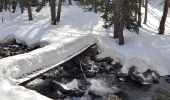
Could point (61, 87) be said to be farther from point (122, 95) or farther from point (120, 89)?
point (120, 89)

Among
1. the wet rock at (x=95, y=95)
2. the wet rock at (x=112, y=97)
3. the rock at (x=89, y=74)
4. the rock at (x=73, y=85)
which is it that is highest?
the rock at (x=73, y=85)

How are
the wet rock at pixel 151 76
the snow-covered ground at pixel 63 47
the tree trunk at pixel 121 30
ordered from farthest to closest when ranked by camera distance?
1. the tree trunk at pixel 121 30
2. the wet rock at pixel 151 76
3. the snow-covered ground at pixel 63 47

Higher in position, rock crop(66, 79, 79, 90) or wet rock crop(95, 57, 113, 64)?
wet rock crop(95, 57, 113, 64)

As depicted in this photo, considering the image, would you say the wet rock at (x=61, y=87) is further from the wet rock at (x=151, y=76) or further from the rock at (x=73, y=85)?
the wet rock at (x=151, y=76)

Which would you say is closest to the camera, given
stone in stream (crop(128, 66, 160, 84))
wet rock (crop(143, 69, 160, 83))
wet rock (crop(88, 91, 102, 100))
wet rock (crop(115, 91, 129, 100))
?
wet rock (crop(88, 91, 102, 100))

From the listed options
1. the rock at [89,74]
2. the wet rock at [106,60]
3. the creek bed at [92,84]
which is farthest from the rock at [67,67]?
the wet rock at [106,60]

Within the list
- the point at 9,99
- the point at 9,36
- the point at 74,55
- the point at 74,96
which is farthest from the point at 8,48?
the point at 9,99

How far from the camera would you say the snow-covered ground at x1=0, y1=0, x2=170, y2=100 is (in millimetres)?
16195

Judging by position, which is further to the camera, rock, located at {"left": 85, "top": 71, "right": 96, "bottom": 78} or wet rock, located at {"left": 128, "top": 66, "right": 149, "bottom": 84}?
rock, located at {"left": 85, "top": 71, "right": 96, "bottom": 78}

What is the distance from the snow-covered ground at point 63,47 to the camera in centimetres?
1620

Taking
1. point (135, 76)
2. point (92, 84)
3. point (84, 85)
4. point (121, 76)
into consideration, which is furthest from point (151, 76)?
point (84, 85)

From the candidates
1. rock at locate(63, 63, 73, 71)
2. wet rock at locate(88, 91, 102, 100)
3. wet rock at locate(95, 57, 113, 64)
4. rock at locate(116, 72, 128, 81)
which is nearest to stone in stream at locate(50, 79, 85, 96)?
wet rock at locate(88, 91, 102, 100)

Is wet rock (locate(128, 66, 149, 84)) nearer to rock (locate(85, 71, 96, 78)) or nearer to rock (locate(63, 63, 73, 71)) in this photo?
rock (locate(85, 71, 96, 78))

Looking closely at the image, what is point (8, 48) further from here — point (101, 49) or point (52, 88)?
point (52, 88)
